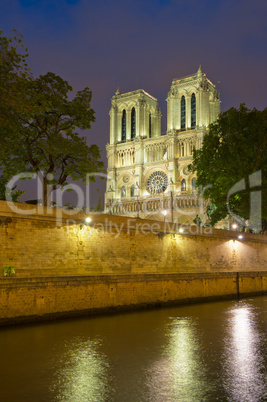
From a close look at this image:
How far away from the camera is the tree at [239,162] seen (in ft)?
85.3

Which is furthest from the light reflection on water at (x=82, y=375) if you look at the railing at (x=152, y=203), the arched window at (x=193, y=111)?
the arched window at (x=193, y=111)

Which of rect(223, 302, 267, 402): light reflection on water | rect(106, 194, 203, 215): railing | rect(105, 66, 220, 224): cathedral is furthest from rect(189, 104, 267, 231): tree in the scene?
rect(105, 66, 220, 224): cathedral

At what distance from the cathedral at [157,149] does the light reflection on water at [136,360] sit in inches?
1753

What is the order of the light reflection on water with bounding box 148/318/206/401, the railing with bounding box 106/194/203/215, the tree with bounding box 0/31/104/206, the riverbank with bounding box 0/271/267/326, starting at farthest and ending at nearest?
the railing with bounding box 106/194/203/215 < the tree with bounding box 0/31/104/206 < the riverbank with bounding box 0/271/267/326 < the light reflection on water with bounding box 148/318/206/401

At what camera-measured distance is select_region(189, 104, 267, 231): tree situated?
26.0 metres

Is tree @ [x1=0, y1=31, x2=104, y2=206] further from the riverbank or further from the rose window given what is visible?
the rose window

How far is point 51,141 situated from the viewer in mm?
18844

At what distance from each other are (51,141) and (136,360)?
12.3m

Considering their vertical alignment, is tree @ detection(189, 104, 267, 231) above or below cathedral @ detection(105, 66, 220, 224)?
below

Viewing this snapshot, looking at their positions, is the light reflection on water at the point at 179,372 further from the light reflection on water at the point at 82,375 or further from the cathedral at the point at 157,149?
the cathedral at the point at 157,149

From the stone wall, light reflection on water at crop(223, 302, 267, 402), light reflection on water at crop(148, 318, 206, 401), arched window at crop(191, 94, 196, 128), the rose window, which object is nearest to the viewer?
light reflection on water at crop(148, 318, 206, 401)

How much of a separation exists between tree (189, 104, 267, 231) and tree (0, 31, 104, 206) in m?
9.68

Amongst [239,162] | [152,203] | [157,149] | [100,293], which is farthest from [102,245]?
[157,149]

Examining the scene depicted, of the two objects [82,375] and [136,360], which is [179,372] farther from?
[82,375]
